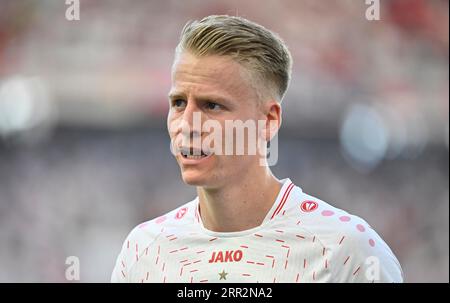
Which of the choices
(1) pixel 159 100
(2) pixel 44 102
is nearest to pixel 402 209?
(1) pixel 159 100

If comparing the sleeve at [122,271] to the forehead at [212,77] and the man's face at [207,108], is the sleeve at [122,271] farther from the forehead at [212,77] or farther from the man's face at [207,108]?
the forehead at [212,77]

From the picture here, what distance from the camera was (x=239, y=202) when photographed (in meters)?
3.06

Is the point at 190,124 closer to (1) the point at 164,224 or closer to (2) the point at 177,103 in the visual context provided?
(2) the point at 177,103

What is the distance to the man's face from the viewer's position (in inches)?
114

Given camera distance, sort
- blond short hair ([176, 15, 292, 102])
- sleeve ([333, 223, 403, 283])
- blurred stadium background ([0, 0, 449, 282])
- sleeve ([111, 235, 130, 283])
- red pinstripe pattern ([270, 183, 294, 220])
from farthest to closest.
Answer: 1. blurred stadium background ([0, 0, 449, 282])
2. sleeve ([111, 235, 130, 283])
3. red pinstripe pattern ([270, 183, 294, 220])
4. blond short hair ([176, 15, 292, 102])
5. sleeve ([333, 223, 403, 283])

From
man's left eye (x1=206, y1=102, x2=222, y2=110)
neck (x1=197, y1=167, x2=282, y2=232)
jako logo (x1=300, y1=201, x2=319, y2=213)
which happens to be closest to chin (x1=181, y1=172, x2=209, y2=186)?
neck (x1=197, y1=167, x2=282, y2=232)

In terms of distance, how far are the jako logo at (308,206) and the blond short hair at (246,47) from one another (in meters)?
0.48

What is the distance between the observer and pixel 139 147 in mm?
9430

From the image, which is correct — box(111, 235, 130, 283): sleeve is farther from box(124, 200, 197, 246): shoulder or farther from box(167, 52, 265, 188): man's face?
box(167, 52, 265, 188): man's face

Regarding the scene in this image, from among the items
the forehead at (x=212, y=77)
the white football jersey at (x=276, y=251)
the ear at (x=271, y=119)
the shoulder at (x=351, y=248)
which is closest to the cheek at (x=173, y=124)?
the forehead at (x=212, y=77)

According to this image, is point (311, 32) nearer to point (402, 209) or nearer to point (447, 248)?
point (402, 209)

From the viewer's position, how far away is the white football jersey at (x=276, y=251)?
9.57 ft

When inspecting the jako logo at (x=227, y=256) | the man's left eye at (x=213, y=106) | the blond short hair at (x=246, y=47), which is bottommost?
the jako logo at (x=227, y=256)

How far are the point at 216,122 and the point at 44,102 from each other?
659cm
